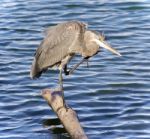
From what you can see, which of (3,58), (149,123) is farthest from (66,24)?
(3,58)

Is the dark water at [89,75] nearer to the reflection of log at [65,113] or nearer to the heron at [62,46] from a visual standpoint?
the heron at [62,46]

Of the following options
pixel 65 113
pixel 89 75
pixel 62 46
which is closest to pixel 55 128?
pixel 62 46

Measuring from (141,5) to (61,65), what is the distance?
758 centimetres

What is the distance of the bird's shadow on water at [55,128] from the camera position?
10297 mm

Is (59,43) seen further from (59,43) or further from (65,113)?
(65,113)

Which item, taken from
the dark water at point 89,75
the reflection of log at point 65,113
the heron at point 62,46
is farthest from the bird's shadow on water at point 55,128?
the reflection of log at point 65,113

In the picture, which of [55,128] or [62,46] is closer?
[62,46]

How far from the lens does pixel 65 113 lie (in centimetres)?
852

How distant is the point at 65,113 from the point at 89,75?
4.90 metres

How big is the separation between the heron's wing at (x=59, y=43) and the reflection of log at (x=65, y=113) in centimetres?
159

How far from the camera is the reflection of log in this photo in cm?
834

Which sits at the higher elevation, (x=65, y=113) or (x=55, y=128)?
(x=55, y=128)

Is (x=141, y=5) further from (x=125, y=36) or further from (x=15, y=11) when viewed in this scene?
(x=15, y=11)

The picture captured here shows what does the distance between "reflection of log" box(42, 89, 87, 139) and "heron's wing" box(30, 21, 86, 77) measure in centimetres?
159
